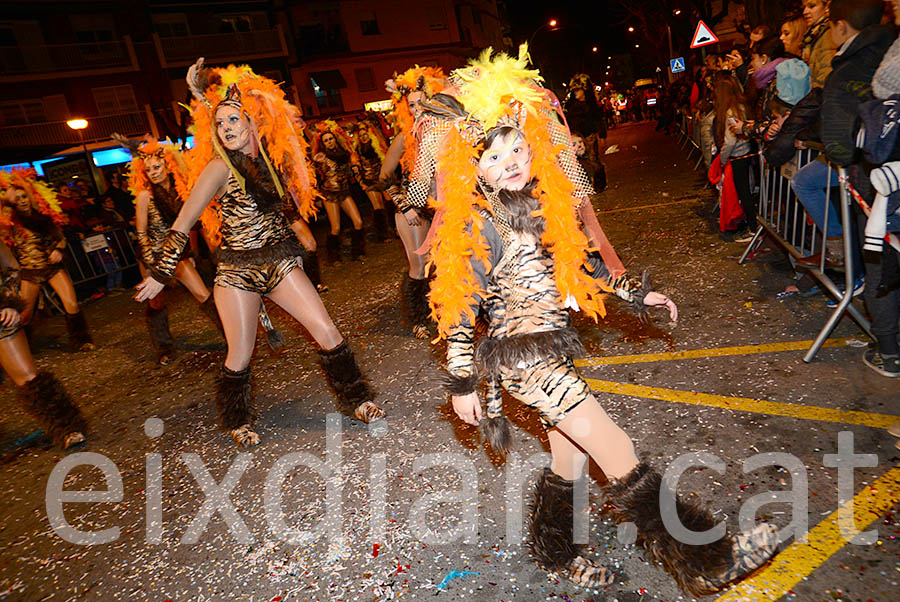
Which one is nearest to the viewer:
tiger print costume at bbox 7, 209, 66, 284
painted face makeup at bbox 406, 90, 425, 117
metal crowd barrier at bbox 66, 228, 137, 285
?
painted face makeup at bbox 406, 90, 425, 117

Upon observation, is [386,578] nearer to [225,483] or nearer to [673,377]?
[225,483]

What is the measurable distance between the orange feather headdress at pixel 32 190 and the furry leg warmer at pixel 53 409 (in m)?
2.78

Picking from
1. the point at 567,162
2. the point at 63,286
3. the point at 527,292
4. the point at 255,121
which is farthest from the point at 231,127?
the point at 63,286

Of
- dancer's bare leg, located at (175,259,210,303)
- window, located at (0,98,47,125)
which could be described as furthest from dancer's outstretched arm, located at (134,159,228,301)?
window, located at (0,98,47,125)

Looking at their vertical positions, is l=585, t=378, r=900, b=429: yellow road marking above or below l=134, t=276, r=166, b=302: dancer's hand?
below

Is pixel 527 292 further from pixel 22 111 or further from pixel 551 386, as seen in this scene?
pixel 22 111

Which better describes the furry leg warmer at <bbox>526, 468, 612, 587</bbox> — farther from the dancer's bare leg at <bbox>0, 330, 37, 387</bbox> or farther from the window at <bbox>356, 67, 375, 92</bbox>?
the window at <bbox>356, 67, 375, 92</bbox>

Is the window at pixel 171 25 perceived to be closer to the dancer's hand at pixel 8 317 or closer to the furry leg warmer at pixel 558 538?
the dancer's hand at pixel 8 317

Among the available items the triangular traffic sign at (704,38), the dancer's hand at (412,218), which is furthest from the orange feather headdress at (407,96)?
the triangular traffic sign at (704,38)

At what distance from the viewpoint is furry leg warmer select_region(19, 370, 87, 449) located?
4.19 meters

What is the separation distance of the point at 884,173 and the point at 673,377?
1646 mm

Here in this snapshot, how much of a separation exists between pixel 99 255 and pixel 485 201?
441 inches

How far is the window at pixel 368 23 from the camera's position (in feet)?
111

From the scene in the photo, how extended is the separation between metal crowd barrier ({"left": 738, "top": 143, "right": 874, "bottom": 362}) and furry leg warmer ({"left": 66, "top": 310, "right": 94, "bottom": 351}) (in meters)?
7.92
